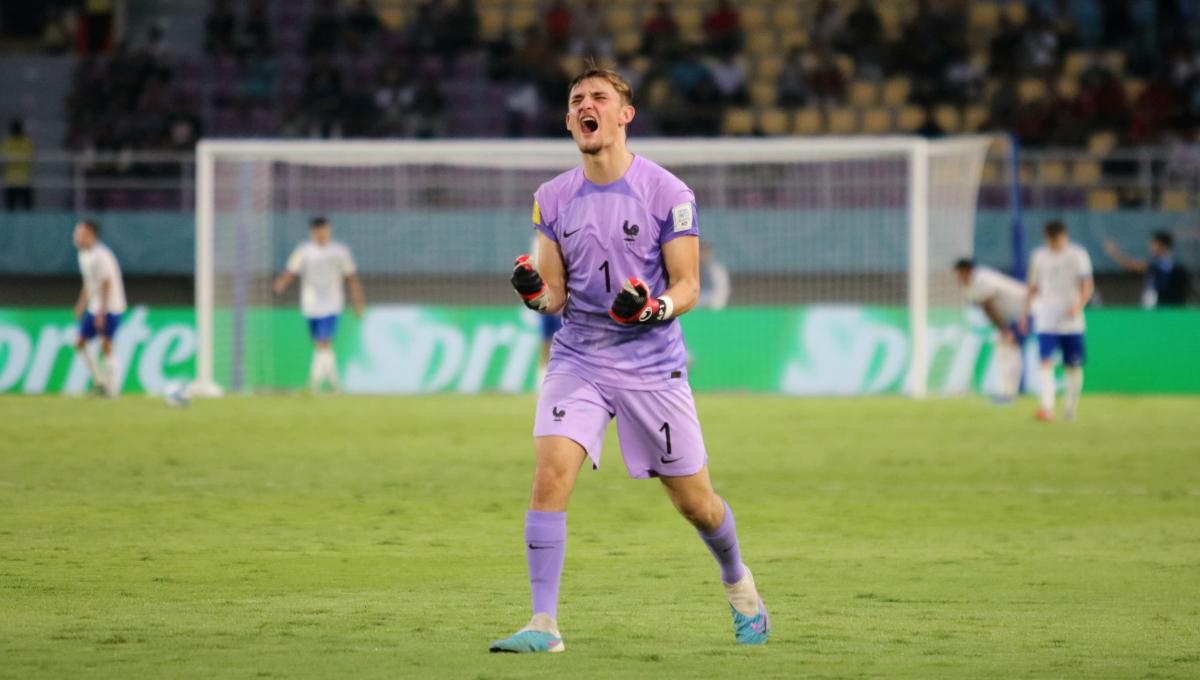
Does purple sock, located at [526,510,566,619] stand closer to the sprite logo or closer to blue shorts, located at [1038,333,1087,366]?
blue shorts, located at [1038,333,1087,366]

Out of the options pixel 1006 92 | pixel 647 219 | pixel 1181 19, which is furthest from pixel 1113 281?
pixel 647 219

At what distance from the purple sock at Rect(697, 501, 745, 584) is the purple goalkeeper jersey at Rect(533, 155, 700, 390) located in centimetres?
58

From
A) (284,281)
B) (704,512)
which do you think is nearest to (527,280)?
(704,512)

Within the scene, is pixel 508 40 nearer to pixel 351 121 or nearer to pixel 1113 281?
pixel 351 121

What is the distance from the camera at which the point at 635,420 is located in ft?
23.2

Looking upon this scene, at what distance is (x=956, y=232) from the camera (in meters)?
24.9

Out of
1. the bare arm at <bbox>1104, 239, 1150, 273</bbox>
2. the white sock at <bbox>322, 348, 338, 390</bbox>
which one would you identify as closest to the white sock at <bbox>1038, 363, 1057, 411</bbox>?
the bare arm at <bbox>1104, 239, 1150, 273</bbox>

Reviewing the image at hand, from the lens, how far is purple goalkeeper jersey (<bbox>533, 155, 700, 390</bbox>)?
7070 millimetres

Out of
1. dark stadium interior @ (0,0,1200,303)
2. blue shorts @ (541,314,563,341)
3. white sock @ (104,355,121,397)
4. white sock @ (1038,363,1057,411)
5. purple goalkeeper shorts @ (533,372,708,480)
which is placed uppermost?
dark stadium interior @ (0,0,1200,303)

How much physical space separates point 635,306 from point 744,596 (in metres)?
1.25

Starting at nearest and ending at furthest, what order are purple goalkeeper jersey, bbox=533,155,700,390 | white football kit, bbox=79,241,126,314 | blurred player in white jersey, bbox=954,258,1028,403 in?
purple goalkeeper jersey, bbox=533,155,700,390 < blurred player in white jersey, bbox=954,258,1028,403 < white football kit, bbox=79,241,126,314

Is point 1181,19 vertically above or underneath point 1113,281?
above

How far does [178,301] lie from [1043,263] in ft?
40.3

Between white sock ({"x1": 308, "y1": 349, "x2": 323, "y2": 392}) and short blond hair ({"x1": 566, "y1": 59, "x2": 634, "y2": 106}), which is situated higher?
short blond hair ({"x1": 566, "y1": 59, "x2": 634, "y2": 106})
